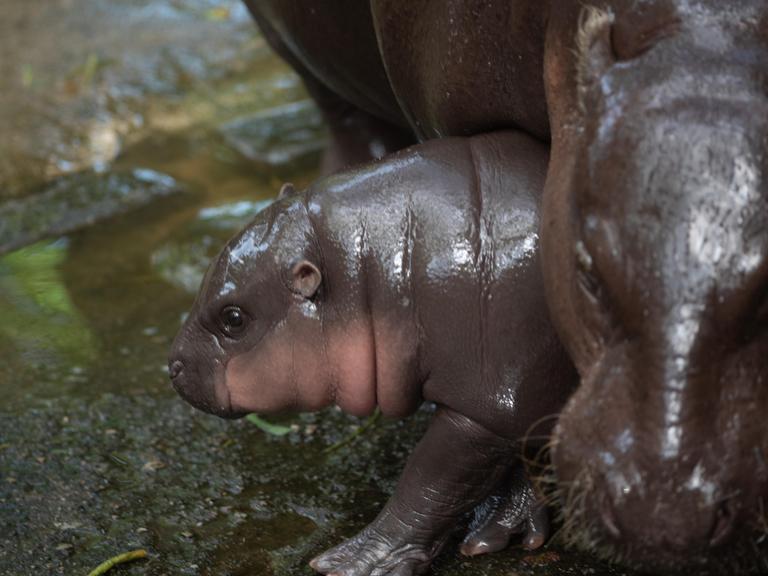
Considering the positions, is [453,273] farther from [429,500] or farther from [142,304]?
[142,304]

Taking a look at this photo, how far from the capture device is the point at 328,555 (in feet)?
11.1

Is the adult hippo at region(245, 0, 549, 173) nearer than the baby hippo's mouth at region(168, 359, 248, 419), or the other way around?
the adult hippo at region(245, 0, 549, 173)

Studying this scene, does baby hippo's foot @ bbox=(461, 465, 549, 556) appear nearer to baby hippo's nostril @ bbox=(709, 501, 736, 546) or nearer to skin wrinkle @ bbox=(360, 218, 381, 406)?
skin wrinkle @ bbox=(360, 218, 381, 406)

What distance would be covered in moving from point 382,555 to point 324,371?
49cm

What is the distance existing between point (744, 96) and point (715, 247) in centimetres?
33

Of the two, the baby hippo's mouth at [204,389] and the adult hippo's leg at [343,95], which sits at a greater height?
the adult hippo's leg at [343,95]

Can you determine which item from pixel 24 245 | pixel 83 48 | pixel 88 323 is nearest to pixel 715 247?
pixel 88 323

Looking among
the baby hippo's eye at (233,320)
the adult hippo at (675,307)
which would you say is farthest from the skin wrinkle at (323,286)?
the adult hippo at (675,307)

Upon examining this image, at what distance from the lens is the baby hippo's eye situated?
343cm

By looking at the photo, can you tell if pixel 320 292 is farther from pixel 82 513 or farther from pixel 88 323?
pixel 88 323

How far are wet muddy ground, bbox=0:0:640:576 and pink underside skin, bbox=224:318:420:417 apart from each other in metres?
0.39

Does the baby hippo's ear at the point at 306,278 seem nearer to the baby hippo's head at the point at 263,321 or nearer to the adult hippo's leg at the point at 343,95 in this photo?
the baby hippo's head at the point at 263,321

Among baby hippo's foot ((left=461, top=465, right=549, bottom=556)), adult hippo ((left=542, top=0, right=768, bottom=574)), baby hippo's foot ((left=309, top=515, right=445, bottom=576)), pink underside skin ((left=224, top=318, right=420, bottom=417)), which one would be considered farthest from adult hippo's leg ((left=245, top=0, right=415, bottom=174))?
adult hippo ((left=542, top=0, right=768, bottom=574))

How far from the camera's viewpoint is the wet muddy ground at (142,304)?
11.8 ft
